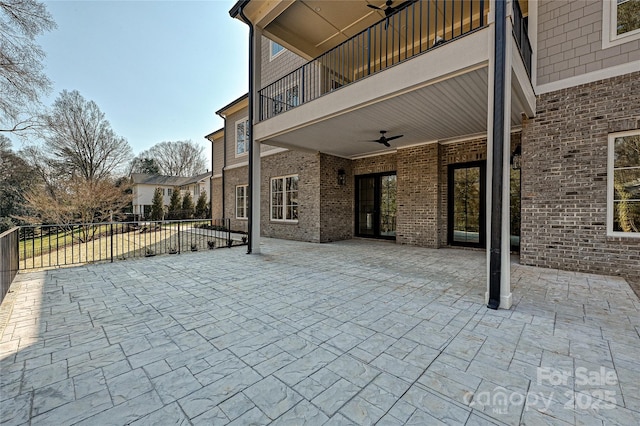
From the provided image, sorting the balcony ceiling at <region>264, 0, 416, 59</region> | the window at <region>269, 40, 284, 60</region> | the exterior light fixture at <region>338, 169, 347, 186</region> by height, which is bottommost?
the exterior light fixture at <region>338, 169, 347, 186</region>

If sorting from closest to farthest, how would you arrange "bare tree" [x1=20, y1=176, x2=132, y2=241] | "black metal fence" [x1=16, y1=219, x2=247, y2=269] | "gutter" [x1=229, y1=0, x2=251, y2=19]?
"black metal fence" [x1=16, y1=219, x2=247, y2=269] < "gutter" [x1=229, y1=0, x2=251, y2=19] < "bare tree" [x1=20, y1=176, x2=132, y2=241]

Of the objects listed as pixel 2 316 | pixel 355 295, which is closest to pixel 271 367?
pixel 355 295

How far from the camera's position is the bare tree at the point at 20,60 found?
25.7ft

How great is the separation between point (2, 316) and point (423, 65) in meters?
5.96

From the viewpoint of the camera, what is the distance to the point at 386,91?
410 cm

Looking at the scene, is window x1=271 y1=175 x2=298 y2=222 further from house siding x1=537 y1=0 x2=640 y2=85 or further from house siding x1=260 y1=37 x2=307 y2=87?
house siding x1=537 y1=0 x2=640 y2=85

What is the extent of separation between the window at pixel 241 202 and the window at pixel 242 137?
5.38 feet

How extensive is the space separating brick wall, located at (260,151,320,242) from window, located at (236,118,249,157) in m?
2.24

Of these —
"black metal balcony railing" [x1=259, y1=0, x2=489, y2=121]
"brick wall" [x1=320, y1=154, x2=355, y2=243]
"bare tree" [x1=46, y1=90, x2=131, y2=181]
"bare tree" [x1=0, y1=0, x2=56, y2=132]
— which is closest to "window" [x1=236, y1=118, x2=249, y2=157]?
"black metal balcony railing" [x1=259, y1=0, x2=489, y2=121]

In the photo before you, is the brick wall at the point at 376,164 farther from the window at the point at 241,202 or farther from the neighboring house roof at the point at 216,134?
the neighboring house roof at the point at 216,134

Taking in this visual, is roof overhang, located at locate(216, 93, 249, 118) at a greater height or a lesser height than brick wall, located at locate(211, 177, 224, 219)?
greater

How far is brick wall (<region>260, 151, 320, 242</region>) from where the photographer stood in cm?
859

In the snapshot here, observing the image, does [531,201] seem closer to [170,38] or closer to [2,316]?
[2,316]

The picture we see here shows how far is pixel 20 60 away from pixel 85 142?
1330cm
